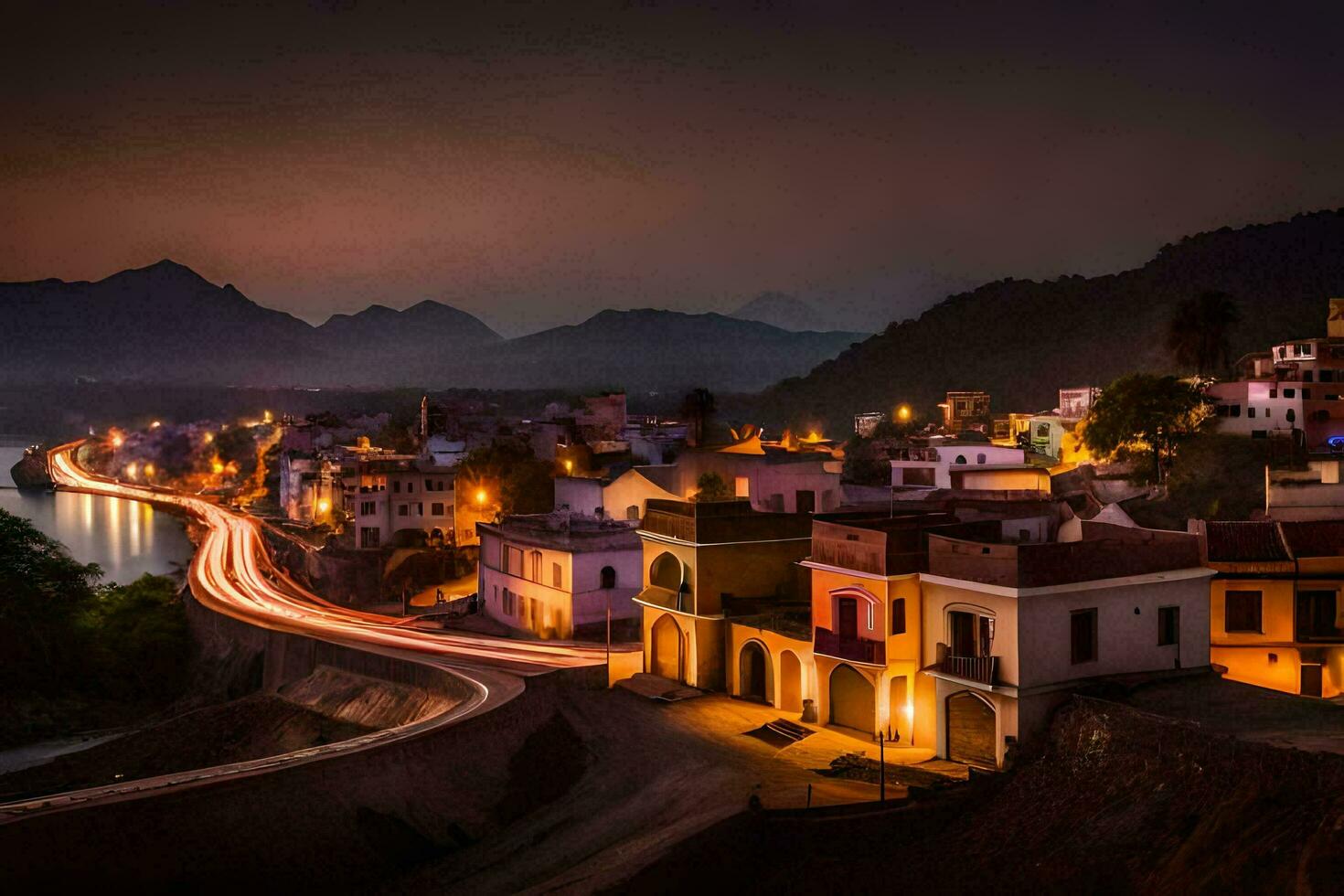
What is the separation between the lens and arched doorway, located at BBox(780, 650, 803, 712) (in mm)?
23234

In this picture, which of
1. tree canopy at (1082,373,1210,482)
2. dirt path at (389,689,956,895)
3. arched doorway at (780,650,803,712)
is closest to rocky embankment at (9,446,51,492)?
tree canopy at (1082,373,1210,482)

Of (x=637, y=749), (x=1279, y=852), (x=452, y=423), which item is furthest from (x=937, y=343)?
(x=1279, y=852)

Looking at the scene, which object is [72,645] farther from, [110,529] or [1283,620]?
[110,529]

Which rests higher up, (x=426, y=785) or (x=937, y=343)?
(x=937, y=343)

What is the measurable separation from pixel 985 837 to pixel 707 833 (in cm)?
367

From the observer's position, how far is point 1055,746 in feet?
57.2

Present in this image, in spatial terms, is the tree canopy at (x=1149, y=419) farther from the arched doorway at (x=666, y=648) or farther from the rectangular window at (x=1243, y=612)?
the arched doorway at (x=666, y=648)

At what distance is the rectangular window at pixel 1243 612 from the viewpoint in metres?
22.2

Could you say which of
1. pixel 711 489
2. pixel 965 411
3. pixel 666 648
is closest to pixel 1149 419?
pixel 711 489

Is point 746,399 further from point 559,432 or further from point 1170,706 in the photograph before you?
point 1170,706

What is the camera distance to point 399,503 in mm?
54094

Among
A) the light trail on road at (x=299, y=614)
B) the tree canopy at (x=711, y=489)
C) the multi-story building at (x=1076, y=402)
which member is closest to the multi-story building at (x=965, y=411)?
the multi-story building at (x=1076, y=402)

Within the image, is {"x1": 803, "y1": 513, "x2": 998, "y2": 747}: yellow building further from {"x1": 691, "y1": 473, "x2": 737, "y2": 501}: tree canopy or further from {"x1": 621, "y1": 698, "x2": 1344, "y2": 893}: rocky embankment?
{"x1": 691, "y1": 473, "x2": 737, "y2": 501}: tree canopy

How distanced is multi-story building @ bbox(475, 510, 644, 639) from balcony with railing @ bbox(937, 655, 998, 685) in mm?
14881
